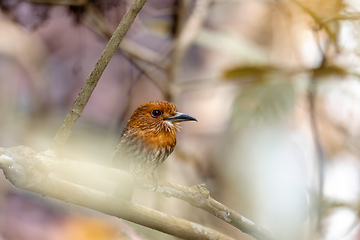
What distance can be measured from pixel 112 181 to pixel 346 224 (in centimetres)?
78

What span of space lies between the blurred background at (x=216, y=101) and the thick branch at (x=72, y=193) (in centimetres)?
18

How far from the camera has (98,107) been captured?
8.40 feet

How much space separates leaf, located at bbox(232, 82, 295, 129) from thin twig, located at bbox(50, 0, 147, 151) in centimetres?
73

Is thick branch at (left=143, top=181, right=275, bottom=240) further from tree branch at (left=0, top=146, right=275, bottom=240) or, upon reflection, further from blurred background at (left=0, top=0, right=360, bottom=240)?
blurred background at (left=0, top=0, right=360, bottom=240)

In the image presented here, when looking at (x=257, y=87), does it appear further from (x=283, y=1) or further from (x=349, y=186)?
(x=349, y=186)

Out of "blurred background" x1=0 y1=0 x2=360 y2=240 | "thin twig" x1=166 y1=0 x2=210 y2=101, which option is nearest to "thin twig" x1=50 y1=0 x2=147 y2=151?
"blurred background" x1=0 y1=0 x2=360 y2=240

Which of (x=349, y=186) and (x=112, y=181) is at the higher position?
(x=349, y=186)

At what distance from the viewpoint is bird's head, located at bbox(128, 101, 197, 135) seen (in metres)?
0.52

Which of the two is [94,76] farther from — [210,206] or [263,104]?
[263,104]

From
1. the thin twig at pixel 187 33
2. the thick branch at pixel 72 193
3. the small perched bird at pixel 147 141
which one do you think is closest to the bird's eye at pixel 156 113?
the small perched bird at pixel 147 141

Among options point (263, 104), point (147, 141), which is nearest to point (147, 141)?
point (147, 141)

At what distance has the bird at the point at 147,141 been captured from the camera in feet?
1.63

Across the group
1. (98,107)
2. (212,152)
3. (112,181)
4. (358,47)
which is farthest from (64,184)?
(98,107)

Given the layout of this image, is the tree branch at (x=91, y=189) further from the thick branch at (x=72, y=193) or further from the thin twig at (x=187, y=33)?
the thin twig at (x=187, y=33)
